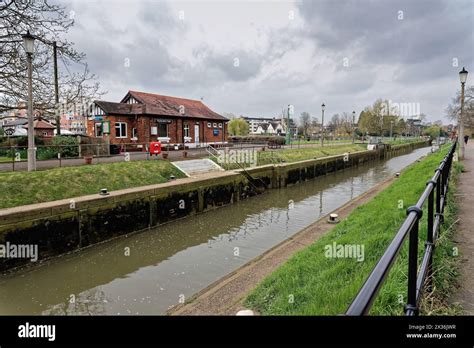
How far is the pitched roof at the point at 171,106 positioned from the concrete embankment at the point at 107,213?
13571 mm

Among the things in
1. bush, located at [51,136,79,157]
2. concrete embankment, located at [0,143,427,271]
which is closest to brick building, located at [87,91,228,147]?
bush, located at [51,136,79,157]

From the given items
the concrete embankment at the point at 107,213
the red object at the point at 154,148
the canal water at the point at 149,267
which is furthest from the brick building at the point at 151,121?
the canal water at the point at 149,267

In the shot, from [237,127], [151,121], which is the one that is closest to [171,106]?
[151,121]

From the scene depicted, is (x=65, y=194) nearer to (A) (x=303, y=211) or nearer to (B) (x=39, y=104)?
(B) (x=39, y=104)

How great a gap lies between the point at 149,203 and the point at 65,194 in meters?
2.62

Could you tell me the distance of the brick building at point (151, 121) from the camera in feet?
83.8

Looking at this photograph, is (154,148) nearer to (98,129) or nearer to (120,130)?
(120,130)

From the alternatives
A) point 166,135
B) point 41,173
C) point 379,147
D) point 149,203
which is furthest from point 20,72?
point 379,147

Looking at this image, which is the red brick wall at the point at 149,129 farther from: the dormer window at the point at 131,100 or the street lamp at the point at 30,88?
the street lamp at the point at 30,88

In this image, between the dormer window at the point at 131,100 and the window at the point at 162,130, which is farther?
the dormer window at the point at 131,100

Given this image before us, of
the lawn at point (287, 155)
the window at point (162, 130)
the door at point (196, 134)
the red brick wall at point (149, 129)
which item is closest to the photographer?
the lawn at point (287, 155)

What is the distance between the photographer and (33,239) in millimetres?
8266
